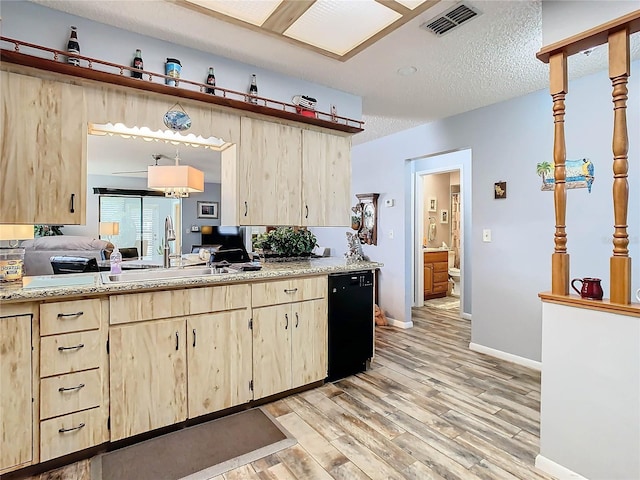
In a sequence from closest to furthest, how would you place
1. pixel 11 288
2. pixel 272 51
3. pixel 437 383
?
pixel 11 288
pixel 272 51
pixel 437 383

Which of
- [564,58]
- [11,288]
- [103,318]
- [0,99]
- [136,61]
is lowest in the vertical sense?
[103,318]

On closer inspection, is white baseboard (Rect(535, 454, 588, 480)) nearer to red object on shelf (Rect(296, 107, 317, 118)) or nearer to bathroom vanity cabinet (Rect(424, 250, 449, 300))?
red object on shelf (Rect(296, 107, 317, 118))

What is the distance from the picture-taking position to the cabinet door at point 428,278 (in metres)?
5.85

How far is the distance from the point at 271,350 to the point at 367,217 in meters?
2.86

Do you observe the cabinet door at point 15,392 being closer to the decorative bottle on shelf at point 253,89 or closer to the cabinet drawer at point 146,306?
the cabinet drawer at point 146,306

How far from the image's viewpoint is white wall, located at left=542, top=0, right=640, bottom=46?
175 centimetres

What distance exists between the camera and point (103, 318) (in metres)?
1.82

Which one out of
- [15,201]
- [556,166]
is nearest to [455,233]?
[556,166]

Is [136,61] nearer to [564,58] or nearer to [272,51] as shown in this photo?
[272,51]

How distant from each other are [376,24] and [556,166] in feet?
4.32

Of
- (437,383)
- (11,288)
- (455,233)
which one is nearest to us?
(11,288)

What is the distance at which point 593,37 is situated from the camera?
1.62 meters

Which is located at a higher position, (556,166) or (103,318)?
(556,166)

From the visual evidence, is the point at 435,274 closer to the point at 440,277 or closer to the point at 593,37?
the point at 440,277
